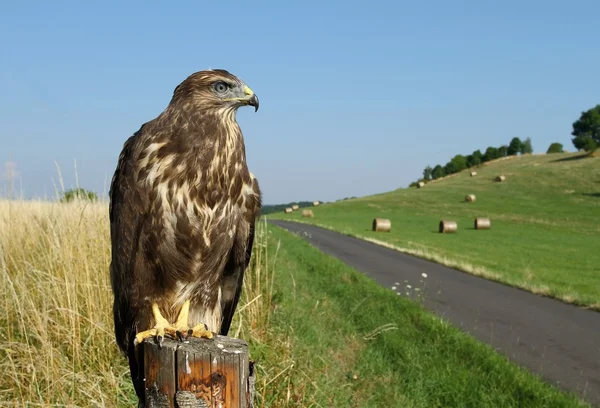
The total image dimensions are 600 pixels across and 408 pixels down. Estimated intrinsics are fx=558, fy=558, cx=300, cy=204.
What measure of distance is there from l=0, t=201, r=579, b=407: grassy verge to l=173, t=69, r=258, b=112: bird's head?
2.24 metres

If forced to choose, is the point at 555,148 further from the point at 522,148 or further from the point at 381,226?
the point at 381,226

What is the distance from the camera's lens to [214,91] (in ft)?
10.5

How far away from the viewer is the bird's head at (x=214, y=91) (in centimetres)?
318

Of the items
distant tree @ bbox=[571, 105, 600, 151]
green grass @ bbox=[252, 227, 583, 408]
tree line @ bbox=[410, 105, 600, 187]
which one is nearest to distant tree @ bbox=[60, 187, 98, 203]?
green grass @ bbox=[252, 227, 583, 408]

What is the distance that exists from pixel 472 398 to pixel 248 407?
434 centimetres

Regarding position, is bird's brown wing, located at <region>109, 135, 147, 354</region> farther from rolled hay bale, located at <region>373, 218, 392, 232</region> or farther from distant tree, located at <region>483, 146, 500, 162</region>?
distant tree, located at <region>483, 146, 500, 162</region>

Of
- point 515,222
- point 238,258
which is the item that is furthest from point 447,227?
point 238,258

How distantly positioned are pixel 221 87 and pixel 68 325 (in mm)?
2868

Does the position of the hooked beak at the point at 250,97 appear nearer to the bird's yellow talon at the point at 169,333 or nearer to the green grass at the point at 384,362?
the bird's yellow talon at the point at 169,333

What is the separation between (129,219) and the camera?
322cm

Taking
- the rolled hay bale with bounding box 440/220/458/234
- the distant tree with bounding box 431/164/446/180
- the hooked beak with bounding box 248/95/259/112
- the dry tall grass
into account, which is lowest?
the rolled hay bale with bounding box 440/220/458/234

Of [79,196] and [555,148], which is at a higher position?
[555,148]

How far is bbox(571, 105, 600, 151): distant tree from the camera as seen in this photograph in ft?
271

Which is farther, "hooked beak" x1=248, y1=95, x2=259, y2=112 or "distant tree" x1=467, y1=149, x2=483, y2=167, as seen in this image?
"distant tree" x1=467, y1=149, x2=483, y2=167
